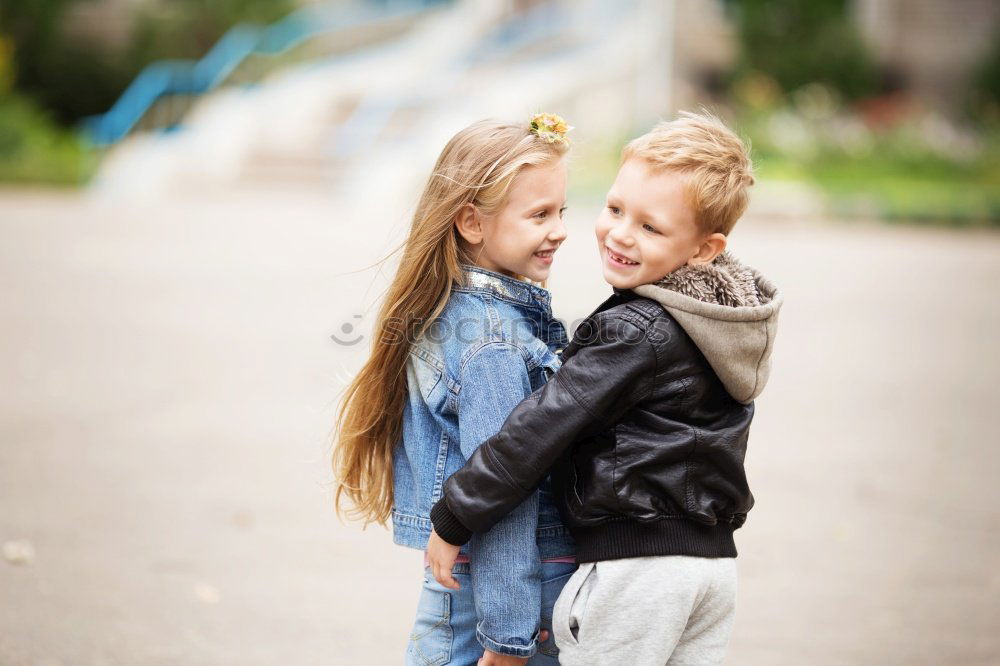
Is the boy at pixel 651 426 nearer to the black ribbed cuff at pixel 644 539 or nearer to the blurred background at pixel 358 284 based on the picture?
the black ribbed cuff at pixel 644 539

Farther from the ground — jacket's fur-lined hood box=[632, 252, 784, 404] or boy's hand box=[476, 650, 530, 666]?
jacket's fur-lined hood box=[632, 252, 784, 404]

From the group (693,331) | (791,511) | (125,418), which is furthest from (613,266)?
(125,418)

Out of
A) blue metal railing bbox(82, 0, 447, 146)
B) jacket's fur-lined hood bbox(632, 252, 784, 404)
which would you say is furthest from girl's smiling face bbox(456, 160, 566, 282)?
blue metal railing bbox(82, 0, 447, 146)

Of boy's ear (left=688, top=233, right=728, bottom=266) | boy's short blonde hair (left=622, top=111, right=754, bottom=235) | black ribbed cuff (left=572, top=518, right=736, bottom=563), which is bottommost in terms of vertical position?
black ribbed cuff (left=572, top=518, right=736, bottom=563)

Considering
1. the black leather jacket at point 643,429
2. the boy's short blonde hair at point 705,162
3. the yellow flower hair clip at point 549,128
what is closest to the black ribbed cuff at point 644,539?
the black leather jacket at point 643,429

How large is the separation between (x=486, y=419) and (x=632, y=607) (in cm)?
44

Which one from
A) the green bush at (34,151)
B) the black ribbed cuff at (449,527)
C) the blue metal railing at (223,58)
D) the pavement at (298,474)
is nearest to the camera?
the black ribbed cuff at (449,527)

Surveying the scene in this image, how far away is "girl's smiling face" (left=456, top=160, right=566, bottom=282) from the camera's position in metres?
2.21

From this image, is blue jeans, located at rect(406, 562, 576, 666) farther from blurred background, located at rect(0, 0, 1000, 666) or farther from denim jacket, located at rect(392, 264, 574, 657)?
blurred background, located at rect(0, 0, 1000, 666)

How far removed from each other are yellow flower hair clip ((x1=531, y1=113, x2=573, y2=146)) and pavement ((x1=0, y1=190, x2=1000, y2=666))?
0.49 meters

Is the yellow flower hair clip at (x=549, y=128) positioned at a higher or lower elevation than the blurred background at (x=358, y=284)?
higher

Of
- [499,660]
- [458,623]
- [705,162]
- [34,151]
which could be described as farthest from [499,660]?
[34,151]

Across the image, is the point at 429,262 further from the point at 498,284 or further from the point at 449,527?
the point at 449,527

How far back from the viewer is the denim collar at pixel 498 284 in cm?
224
